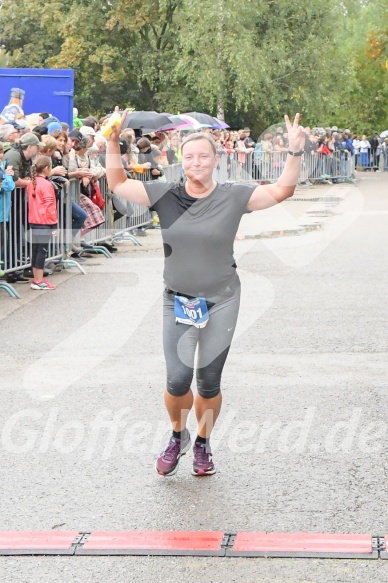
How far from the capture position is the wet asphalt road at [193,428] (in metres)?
5.23

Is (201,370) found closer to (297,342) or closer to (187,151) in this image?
(187,151)

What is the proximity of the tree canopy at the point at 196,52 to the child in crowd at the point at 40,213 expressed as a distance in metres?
32.7

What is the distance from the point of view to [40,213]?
13.2 m

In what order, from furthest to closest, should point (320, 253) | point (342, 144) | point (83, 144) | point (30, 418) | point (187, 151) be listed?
point (342, 144) → point (320, 253) → point (83, 144) → point (30, 418) → point (187, 151)

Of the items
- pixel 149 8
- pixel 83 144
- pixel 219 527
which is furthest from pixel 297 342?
pixel 149 8

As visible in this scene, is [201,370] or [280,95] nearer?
[201,370]

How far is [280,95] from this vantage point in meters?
48.7

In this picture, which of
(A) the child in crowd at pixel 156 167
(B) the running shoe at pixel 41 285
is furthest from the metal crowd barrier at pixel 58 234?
(A) the child in crowd at pixel 156 167

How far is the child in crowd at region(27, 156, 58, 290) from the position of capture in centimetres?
1312

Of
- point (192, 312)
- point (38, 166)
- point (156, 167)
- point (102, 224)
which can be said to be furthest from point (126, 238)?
Result: point (192, 312)

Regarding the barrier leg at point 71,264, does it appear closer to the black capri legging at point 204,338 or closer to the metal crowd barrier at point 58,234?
the metal crowd barrier at point 58,234

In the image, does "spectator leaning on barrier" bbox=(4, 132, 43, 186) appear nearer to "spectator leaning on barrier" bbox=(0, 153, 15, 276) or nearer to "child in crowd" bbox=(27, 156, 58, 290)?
"child in crowd" bbox=(27, 156, 58, 290)

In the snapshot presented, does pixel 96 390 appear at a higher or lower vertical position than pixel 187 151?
lower

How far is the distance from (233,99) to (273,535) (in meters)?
44.5
